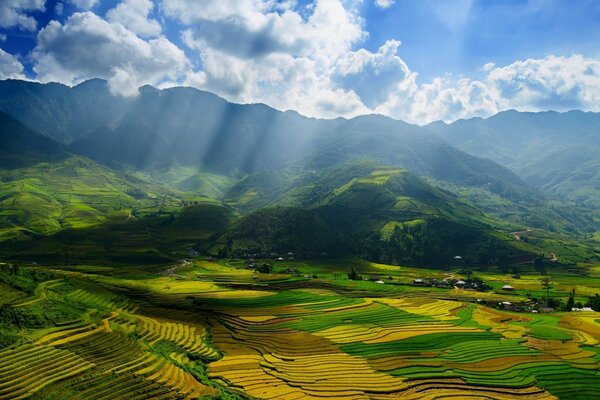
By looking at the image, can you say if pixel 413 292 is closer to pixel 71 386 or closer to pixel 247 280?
pixel 247 280

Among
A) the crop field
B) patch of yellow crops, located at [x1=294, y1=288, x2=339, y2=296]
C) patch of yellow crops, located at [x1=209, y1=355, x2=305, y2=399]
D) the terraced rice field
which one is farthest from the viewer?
patch of yellow crops, located at [x1=294, y1=288, x2=339, y2=296]

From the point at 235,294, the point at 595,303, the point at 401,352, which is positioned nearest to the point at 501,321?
the point at 401,352

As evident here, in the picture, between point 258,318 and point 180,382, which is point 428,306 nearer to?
point 258,318

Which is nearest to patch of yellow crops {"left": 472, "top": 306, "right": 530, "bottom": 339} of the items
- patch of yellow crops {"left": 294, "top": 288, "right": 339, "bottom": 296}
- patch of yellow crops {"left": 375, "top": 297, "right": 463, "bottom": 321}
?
patch of yellow crops {"left": 375, "top": 297, "right": 463, "bottom": 321}

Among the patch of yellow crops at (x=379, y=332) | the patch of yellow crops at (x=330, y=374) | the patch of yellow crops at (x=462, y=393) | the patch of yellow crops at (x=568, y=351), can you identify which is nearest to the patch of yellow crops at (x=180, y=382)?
the patch of yellow crops at (x=330, y=374)

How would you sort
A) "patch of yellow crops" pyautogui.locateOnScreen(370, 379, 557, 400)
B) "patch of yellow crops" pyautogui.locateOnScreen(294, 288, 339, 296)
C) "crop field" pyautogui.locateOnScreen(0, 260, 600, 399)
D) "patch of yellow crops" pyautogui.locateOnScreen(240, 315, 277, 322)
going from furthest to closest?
"patch of yellow crops" pyautogui.locateOnScreen(294, 288, 339, 296)
"patch of yellow crops" pyautogui.locateOnScreen(240, 315, 277, 322)
"crop field" pyautogui.locateOnScreen(0, 260, 600, 399)
"patch of yellow crops" pyautogui.locateOnScreen(370, 379, 557, 400)

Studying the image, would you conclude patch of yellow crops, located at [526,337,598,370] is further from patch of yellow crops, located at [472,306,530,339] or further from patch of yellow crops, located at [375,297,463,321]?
patch of yellow crops, located at [375,297,463,321]

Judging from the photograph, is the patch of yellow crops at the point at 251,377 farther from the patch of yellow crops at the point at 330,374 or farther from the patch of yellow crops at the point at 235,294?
the patch of yellow crops at the point at 235,294
